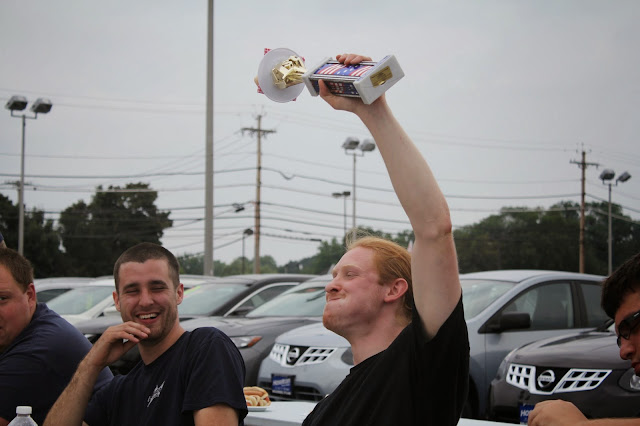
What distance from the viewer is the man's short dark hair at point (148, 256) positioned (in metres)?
3.71

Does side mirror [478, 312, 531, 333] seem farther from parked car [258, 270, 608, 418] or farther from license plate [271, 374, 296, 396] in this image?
license plate [271, 374, 296, 396]

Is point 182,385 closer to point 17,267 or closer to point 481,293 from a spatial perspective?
point 17,267

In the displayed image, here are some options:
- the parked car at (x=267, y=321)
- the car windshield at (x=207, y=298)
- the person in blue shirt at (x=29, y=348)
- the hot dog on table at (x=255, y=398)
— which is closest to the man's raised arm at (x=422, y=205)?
the hot dog on table at (x=255, y=398)

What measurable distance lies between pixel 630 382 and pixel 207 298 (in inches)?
258

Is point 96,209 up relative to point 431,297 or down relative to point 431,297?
up

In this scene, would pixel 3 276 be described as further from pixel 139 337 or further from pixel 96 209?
pixel 96 209

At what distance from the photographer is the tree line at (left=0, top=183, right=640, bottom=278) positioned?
59469 millimetres

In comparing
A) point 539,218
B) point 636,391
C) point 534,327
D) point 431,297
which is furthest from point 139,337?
point 539,218

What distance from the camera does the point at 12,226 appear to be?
61.6 meters

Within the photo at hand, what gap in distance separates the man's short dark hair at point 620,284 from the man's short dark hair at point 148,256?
6.93ft

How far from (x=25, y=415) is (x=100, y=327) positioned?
6.39m

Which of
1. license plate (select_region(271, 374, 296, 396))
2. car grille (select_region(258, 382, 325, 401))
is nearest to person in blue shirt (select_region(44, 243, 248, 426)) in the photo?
car grille (select_region(258, 382, 325, 401))

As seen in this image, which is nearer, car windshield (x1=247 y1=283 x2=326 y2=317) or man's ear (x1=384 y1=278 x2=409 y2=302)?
man's ear (x1=384 y1=278 x2=409 y2=302)

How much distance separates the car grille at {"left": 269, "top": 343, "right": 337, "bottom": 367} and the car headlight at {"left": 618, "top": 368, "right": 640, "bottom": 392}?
9.19ft
